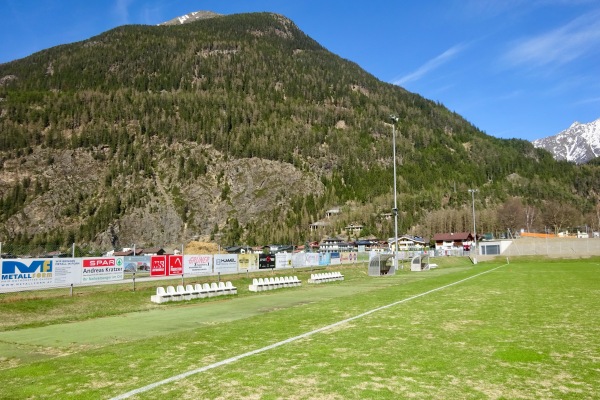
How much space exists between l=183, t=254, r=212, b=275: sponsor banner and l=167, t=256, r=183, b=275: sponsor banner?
401 millimetres

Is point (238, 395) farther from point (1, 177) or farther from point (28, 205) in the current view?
point (1, 177)

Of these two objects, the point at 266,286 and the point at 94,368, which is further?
the point at 266,286

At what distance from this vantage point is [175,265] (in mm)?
36062

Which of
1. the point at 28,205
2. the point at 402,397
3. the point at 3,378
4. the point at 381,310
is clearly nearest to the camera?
the point at 402,397

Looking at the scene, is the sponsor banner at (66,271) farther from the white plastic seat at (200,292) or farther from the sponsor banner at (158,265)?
the white plastic seat at (200,292)

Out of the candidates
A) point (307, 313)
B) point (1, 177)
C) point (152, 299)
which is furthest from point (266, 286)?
point (1, 177)

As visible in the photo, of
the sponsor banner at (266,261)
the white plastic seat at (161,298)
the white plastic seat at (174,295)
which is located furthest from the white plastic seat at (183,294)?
the sponsor banner at (266,261)

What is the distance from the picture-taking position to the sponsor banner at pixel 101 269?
95.6ft

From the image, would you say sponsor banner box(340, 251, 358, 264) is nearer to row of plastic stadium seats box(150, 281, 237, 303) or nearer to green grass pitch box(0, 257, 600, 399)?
row of plastic stadium seats box(150, 281, 237, 303)

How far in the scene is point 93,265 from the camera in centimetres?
2980

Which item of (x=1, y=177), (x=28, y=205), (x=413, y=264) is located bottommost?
(x=413, y=264)

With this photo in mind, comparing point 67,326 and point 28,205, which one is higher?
point 28,205

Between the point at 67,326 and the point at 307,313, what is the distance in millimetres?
9305

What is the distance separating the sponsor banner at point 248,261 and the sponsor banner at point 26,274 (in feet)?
64.7
